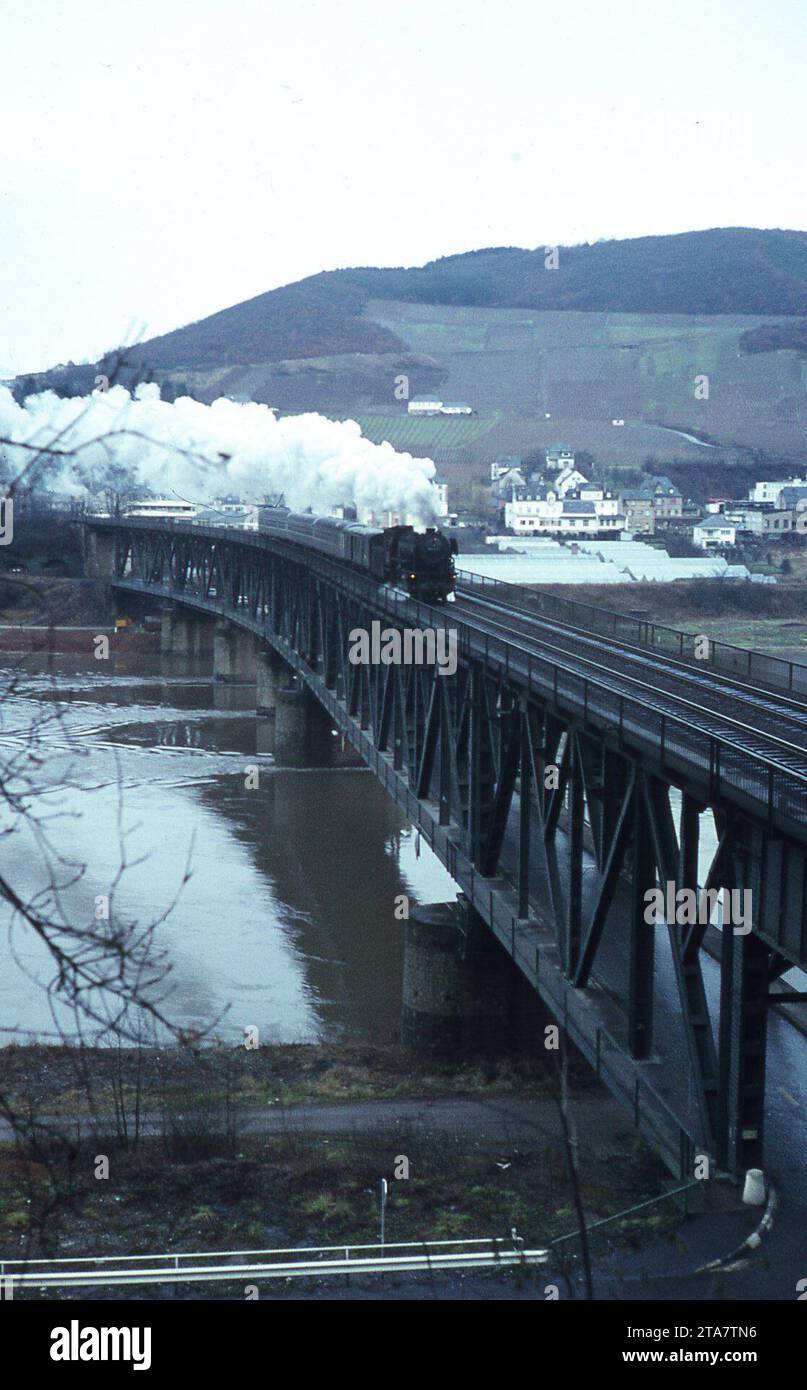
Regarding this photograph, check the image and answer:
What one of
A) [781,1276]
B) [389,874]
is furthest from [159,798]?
[781,1276]

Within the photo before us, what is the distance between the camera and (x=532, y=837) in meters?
27.1

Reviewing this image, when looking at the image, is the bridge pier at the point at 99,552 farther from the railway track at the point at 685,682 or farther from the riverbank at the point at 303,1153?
the riverbank at the point at 303,1153

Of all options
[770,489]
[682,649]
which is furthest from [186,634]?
[770,489]

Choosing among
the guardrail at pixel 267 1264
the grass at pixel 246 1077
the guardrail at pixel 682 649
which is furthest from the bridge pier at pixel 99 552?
the guardrail at pixel 267 1264

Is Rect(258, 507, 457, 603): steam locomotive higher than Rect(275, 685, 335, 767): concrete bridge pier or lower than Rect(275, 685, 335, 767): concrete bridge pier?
higher

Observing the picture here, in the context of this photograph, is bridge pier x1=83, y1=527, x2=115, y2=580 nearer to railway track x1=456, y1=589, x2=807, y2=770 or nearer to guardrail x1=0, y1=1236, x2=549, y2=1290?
railway track x1=456, y1=589, x2=807, y2=770

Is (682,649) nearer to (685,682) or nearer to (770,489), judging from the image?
(685,682)

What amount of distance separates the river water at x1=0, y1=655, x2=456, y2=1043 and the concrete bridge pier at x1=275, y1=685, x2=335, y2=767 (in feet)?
2.40

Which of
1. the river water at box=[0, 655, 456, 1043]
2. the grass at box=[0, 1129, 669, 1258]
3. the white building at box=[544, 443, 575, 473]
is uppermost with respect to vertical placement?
the white building at box=[544, 443, 575, 473]

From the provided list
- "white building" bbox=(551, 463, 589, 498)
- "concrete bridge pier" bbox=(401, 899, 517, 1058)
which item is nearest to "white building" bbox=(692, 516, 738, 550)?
"white building" bbox=(551, 463, 589, 498)

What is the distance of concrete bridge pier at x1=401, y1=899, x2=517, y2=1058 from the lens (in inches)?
1003
